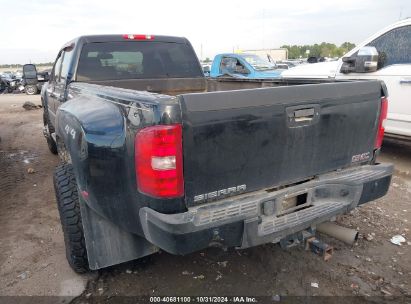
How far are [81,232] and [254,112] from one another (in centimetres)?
155

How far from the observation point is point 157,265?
2998mm

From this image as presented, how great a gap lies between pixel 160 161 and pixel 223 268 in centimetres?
142

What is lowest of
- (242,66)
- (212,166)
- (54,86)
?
(242,66)

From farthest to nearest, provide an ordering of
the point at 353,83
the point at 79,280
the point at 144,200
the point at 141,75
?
the point at 141,75, the point at 79,280, the point at 353,83, the point at 144,200

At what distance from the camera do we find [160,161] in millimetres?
1921

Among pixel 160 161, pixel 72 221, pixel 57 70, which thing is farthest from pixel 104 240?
pixel 57 70

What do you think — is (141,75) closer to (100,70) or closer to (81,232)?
(100,70)

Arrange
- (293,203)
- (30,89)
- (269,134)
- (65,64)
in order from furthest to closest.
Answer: (30,89)
(65,64)
(293,203)
(269,134)

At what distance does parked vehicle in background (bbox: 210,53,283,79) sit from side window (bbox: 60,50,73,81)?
251 inches

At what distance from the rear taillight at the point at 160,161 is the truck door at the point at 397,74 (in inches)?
175

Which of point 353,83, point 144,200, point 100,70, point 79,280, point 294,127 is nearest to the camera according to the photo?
point 144,200

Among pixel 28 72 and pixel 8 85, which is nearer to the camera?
pixel 28 72

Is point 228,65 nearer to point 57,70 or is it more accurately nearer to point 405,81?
point 405,81

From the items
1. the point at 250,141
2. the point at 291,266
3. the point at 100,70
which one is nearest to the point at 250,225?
the point at 250,141
